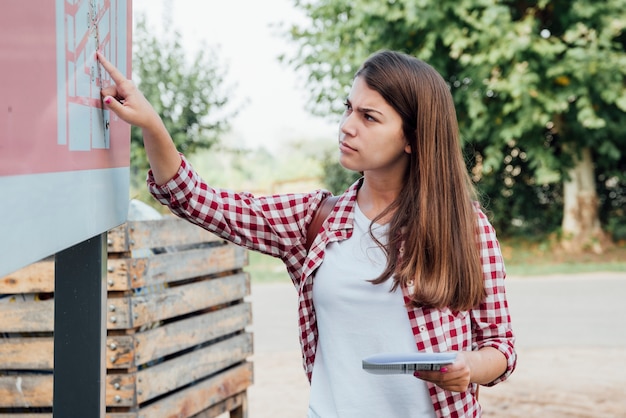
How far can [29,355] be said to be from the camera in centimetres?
361

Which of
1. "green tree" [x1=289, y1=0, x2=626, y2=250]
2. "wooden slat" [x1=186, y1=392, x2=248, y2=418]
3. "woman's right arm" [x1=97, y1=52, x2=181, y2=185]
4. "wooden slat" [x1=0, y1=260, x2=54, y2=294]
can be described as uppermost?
"green tree" [x1=289, y1=0, x2=626, y2=250]

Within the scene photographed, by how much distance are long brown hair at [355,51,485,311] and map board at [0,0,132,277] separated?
0.73 meters

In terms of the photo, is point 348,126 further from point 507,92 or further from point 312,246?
point 507,92

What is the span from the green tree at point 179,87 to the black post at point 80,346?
16.8 meters

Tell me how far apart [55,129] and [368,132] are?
1.04 metres

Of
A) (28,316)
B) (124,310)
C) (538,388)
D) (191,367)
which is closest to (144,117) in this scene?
(124,310)

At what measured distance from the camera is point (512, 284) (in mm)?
13406

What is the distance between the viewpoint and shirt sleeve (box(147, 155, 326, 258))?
92.0 inches

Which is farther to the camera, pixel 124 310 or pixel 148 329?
pixel 148 329

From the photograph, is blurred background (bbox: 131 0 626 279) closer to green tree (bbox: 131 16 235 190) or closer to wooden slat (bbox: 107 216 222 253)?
green tree (bbox: 131 16 235 190)

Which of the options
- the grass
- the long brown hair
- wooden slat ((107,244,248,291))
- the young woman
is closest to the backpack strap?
the young woman

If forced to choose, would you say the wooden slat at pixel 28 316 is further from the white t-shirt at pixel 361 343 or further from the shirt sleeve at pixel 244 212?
the white t-shirt at pixel 361 343

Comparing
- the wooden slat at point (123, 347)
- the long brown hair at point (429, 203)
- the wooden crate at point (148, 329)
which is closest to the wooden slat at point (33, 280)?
the wooden crate at point (148, 329)

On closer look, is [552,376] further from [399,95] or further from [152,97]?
[152,97]
